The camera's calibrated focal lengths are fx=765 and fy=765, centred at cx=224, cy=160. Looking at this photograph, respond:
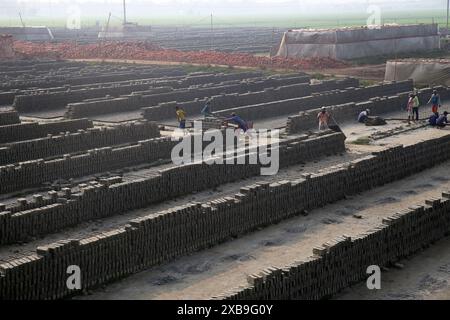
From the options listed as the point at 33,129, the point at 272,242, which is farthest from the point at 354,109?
the point at 272,242

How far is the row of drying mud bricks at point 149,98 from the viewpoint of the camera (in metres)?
29.0

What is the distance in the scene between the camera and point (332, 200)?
53.8 feet

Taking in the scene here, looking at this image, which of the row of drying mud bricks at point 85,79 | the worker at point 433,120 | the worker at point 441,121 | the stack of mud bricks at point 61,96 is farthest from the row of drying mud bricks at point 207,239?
the row of drying mud bricks at point 85,79

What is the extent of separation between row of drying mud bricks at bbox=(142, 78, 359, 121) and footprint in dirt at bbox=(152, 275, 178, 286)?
16.1 meters

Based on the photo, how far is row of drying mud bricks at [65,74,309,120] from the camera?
29.0 meters

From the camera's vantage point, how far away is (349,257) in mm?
11828

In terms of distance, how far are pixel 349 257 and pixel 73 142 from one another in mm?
11754

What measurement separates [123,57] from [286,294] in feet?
153

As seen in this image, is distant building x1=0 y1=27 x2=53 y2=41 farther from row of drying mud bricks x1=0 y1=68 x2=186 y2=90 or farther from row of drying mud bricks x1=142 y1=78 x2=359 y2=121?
row of drying mud bricks x1=142 y1=78 x2=359 y2=121

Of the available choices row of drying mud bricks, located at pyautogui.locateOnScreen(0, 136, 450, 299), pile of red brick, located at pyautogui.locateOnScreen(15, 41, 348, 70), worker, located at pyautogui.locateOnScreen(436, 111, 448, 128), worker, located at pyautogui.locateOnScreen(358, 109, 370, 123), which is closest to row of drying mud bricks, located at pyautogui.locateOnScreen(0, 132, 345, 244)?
row of drying mud bricks, located at pyautogui.locateOnScreen(0, 136, 450, 299)

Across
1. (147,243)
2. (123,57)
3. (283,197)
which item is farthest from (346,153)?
(123,57)

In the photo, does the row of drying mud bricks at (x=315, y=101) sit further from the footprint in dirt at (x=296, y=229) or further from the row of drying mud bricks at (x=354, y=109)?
the footprint in dirt at (x=296, y=229)

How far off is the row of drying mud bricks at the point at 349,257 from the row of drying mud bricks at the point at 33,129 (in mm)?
13721
